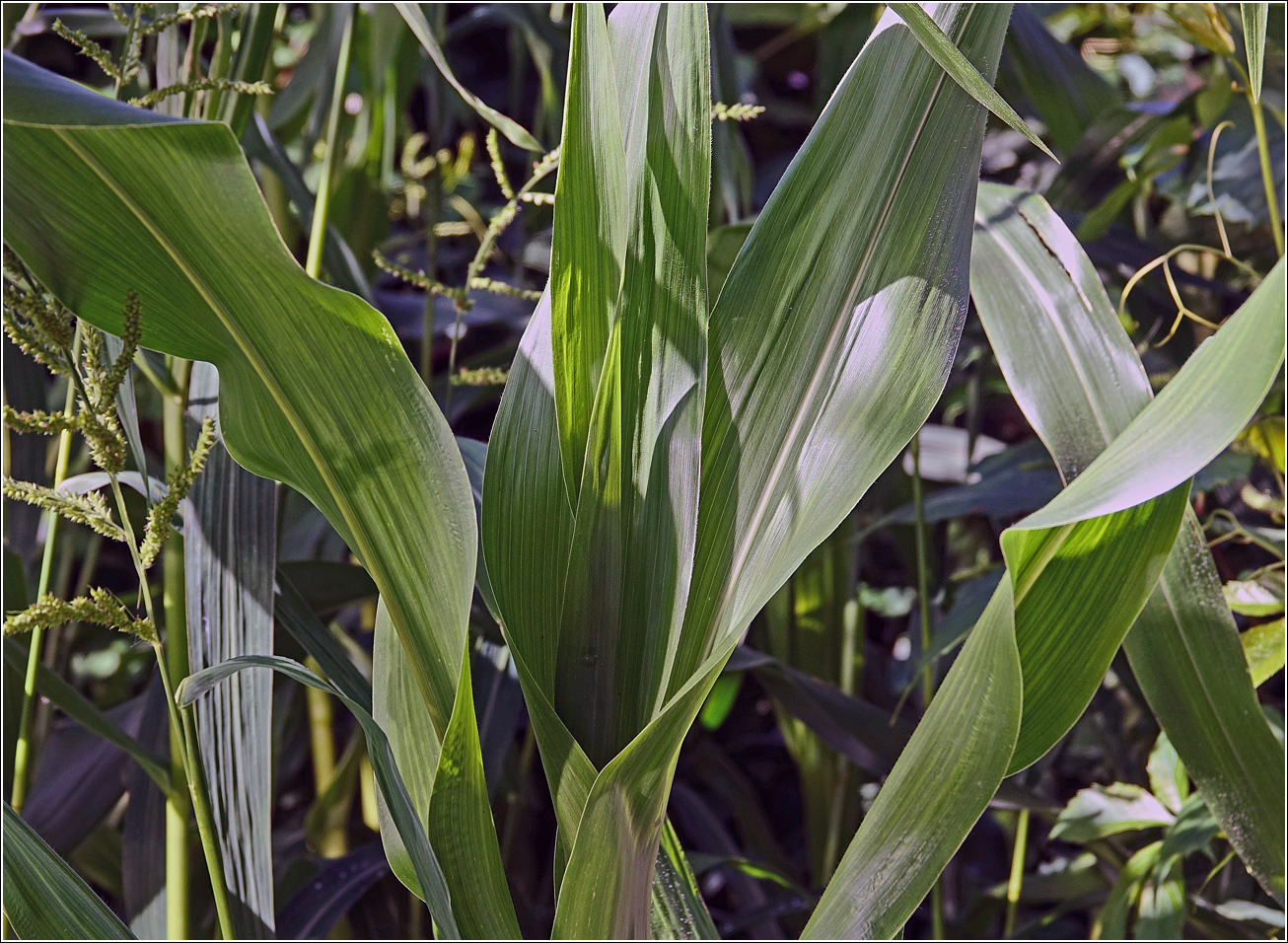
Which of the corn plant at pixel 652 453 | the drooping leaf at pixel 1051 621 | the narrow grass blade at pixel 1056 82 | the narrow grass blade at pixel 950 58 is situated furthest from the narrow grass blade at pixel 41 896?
the narrow grass blade at pixel 1056 82

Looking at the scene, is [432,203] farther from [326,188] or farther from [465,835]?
[465,835]

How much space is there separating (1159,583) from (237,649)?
358mm

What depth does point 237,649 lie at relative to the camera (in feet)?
1.19

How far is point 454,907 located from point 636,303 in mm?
189

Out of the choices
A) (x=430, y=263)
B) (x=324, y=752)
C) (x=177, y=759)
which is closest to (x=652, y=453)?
(x=177, y=759)

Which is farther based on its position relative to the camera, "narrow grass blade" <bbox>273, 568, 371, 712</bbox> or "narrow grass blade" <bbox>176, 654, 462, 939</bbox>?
"narrow grass blade" <bbox>273, 568, 371, 712</bbox>

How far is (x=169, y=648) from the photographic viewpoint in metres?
0.42

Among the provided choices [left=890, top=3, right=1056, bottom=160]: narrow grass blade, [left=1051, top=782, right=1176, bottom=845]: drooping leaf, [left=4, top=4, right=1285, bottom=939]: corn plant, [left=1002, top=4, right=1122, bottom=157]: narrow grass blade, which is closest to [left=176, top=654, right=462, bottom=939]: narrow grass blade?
[left=4, top=4, right=1285, bottom=939]: corn plant

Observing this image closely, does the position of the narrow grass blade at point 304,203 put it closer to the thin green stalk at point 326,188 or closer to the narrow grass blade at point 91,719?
the thin green stalk at point 326,188

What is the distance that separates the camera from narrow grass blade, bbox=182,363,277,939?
13.8 inches

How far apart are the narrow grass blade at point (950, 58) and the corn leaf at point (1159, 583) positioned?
124mm

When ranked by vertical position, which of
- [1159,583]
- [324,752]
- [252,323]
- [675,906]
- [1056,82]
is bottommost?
[324,752]

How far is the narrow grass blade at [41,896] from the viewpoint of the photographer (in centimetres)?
23

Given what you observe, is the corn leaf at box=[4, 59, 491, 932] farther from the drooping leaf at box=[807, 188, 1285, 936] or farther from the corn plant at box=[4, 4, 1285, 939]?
the drooping leaf at box=[807, 188, 1285, 936]
